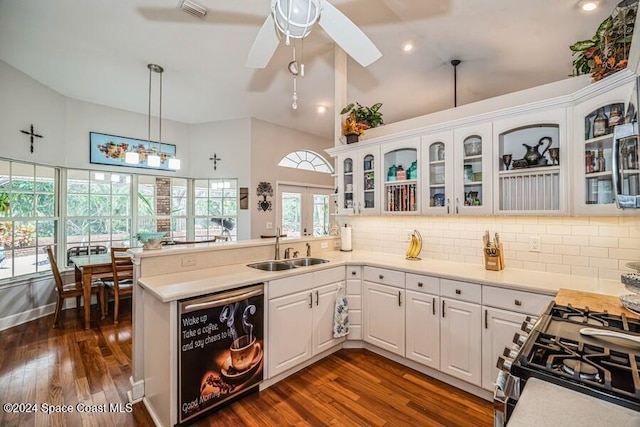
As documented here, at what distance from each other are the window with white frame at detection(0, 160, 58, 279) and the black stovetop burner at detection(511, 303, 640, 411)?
5.36 meters

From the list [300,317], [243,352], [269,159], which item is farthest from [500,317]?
[269,159]

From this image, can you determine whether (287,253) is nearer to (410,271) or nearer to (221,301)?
(221,301)

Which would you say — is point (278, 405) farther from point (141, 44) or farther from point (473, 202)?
point (141, 44)

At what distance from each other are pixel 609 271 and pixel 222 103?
5.00 m

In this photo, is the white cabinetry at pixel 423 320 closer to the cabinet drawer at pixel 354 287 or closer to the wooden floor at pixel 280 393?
the wooden floor at pixel 280 393

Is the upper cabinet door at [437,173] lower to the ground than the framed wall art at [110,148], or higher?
lower

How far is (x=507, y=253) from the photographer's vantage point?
8.30ft

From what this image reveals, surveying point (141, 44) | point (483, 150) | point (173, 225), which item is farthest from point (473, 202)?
point (173, 225)

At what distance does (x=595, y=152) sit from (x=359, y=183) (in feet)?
6.48

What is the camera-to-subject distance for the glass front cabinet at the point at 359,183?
3.22 metres

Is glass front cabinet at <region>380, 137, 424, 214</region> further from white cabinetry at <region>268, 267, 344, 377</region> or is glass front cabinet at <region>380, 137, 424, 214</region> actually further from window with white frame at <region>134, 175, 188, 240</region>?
window with white frame at <region>134, 175, 188, 240</region>

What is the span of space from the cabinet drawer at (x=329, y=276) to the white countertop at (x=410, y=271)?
0.16ft

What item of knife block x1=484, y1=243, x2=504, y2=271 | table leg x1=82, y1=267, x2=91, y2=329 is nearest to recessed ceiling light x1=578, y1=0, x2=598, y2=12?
knife block x1=484, y1=243, x2=504, y2=271

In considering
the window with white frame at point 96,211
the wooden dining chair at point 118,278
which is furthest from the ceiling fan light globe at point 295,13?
the window with white frame at point 96,211
